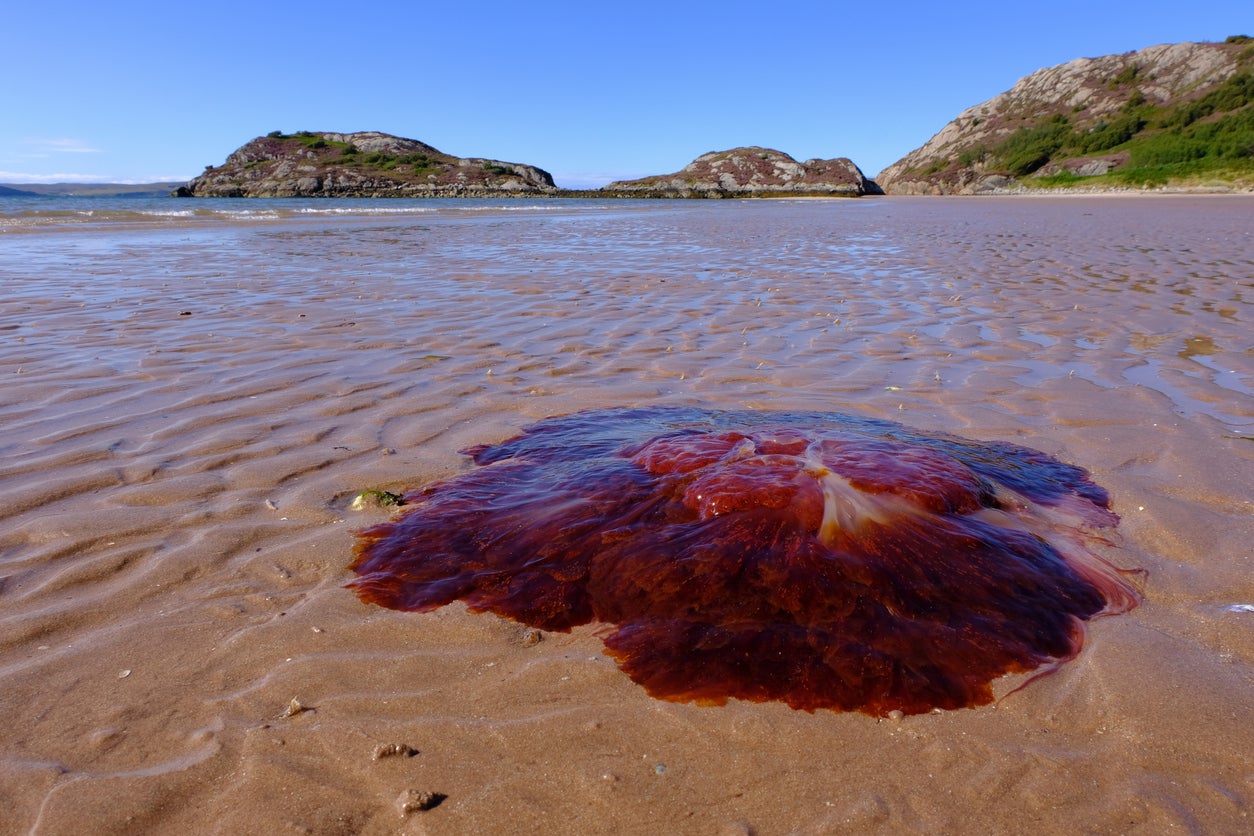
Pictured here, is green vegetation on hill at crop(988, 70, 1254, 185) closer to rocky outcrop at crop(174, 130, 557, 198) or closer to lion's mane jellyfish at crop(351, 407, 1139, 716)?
rocky outcrop at crop(174, 130, 557, 198)

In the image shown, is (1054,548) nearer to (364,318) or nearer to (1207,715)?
(1207,715)

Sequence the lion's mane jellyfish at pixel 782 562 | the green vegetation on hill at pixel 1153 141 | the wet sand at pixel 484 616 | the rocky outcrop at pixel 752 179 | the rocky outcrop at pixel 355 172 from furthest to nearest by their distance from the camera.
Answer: the rocky outcrop at pixel 752 179
the rocky outcrop at pixel 355 172
the green vegetation on hill at pixel 1153 141
the lion's mane jellyfish at pixel 782 562
the wet sand at pixel 484 616

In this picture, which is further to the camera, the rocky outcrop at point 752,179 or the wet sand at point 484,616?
the rocky outcrop at point 752,179

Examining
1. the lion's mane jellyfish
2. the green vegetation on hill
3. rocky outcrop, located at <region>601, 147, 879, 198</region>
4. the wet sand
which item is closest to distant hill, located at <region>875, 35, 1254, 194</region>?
the green vegetation on hill

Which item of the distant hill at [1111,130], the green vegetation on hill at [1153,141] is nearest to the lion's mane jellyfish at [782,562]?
the distant hill at [1111,130]

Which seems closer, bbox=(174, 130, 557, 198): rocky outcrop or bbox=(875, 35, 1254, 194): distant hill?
bbox=(875, 35, 1254, 194): distant hill

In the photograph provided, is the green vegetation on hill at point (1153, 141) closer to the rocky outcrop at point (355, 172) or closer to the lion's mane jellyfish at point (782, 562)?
the rocky outcrop at point (355, 172)

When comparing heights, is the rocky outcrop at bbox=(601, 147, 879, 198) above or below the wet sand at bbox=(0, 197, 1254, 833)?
above

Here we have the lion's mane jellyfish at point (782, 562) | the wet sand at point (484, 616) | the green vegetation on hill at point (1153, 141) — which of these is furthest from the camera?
the green vegetation on hill at point (1153, 141)
